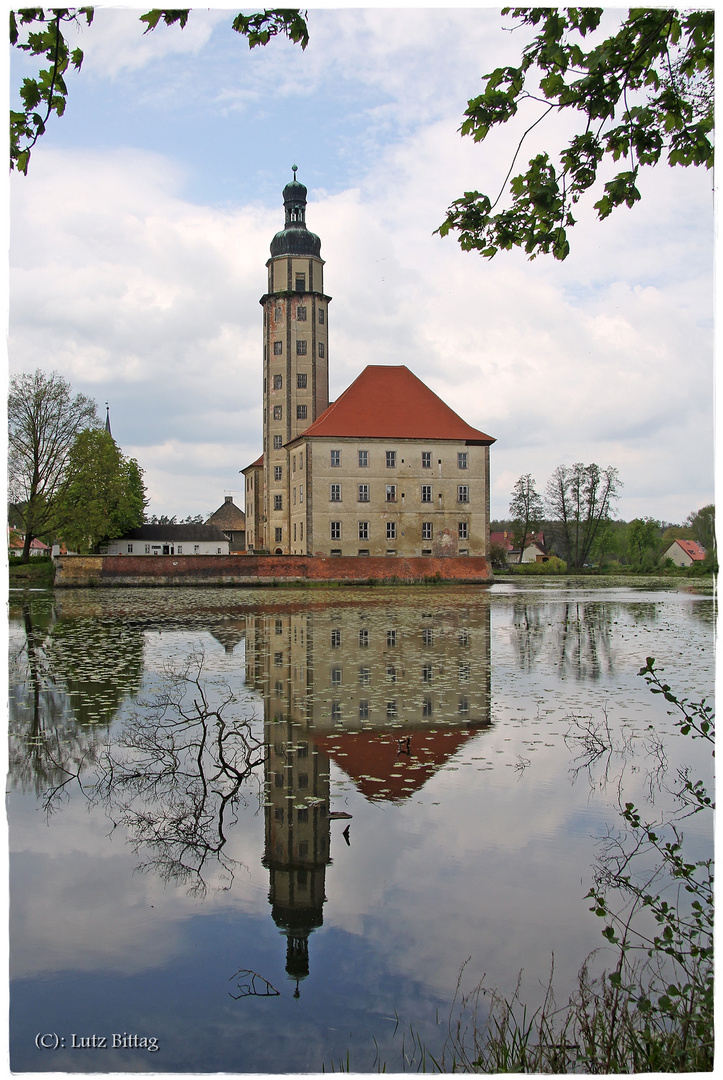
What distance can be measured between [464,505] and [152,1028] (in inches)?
2040

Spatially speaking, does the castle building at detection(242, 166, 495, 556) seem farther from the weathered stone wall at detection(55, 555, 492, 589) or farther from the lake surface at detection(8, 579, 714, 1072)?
the lake surface at detection(8, 579, 714, 1072)

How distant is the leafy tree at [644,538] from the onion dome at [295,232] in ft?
124

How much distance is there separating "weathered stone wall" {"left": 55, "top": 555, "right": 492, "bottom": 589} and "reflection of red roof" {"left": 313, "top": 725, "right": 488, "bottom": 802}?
121 feet

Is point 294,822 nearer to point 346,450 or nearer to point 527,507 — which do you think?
point 346,450

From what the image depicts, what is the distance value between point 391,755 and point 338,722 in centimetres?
156

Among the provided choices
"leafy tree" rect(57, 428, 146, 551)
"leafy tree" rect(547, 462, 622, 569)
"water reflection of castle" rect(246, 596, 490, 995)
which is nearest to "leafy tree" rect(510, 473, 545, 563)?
"leafy tree" rect(547, 462, 622, 569)

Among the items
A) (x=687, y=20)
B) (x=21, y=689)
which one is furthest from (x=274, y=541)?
(x=687, y=20)

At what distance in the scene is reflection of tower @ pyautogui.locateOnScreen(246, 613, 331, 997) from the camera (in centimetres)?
492

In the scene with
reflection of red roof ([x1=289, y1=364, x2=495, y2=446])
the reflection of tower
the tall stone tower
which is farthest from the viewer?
the tall stone tower

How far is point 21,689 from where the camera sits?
11695 mm

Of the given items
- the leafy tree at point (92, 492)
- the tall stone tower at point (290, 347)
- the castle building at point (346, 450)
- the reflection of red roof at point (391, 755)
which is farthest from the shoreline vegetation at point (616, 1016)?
the tall stone tower at point (290, 347)

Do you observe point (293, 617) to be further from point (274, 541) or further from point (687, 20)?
point (274, 541)

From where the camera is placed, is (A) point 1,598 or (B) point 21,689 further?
(B) point 21,689

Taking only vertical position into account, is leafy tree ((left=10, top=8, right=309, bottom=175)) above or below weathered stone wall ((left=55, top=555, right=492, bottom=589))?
above
